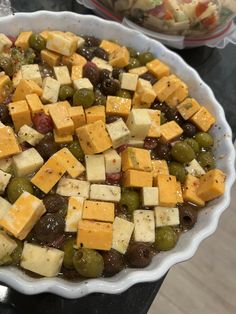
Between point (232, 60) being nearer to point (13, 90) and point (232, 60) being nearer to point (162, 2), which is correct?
point (162, 2)

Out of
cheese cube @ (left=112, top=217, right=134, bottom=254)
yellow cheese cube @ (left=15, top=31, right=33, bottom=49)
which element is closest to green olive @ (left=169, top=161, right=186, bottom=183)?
cheese cube @ (left=112, top=217, right=134, bottom=254)

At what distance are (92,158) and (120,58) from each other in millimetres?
376

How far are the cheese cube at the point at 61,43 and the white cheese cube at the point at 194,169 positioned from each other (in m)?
0.47

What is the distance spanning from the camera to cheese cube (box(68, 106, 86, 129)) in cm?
114

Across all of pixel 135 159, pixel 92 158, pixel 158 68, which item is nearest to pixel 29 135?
pixel 92 158

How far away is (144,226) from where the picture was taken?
106 cm

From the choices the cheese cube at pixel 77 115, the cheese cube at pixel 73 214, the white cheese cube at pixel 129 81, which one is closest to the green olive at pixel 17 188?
the cheese cube at pixel 73 214

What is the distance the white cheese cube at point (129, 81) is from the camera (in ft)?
4.16

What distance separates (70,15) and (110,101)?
37cm

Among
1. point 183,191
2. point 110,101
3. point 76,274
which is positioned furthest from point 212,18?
point 76,274

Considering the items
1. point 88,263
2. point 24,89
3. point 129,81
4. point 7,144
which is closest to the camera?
point 88,263

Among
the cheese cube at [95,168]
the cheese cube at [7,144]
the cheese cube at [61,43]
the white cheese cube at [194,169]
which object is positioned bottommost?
the white cheese cube at [194,169]

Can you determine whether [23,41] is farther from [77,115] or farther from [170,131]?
[170,131]

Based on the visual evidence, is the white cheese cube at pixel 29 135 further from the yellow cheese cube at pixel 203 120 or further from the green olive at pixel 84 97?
the yellow cheese cube at pixel 203 120
